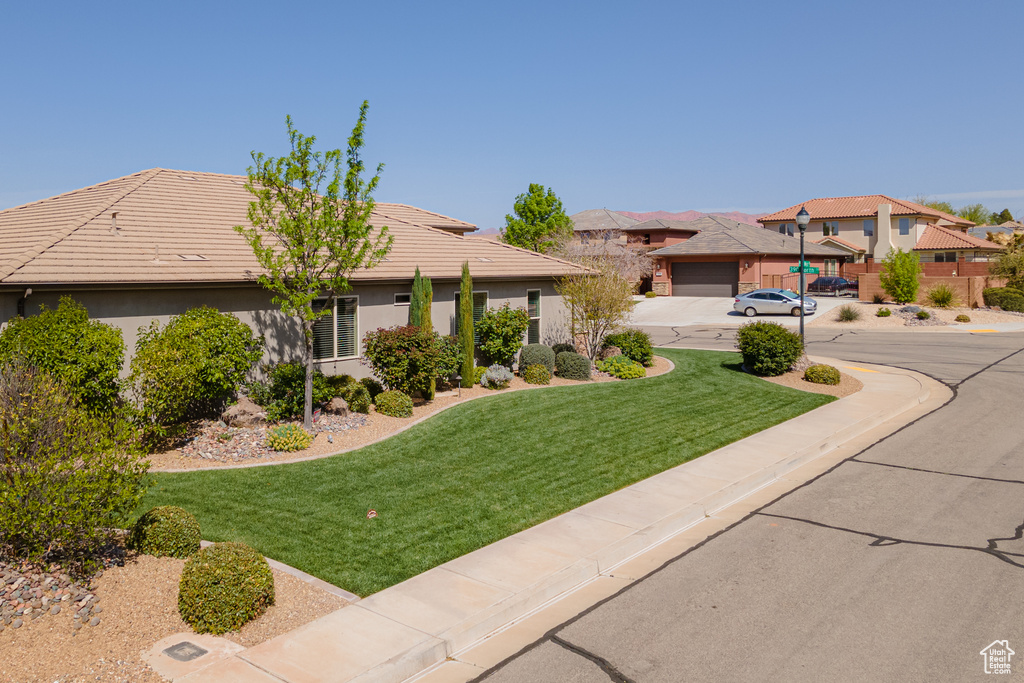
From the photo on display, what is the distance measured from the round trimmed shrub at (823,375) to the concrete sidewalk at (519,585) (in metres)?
7.74

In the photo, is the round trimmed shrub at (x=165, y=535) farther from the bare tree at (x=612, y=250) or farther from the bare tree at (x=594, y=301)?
the bare tree at (x=612, y=250)

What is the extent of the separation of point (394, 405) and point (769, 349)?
1206 cm

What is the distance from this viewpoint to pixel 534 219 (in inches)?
1834

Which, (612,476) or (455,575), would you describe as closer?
(455,575)

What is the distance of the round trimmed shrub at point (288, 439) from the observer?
45.2 ft

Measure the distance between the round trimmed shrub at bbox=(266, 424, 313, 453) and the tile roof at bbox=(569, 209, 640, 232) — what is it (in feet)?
169

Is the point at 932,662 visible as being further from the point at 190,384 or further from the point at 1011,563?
the point at 190,384

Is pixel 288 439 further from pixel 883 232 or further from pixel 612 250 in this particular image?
pixel 883 232

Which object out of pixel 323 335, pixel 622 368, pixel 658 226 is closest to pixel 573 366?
pixel 622 368

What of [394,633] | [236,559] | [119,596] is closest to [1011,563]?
[394,633]

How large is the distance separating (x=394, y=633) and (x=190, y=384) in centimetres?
803

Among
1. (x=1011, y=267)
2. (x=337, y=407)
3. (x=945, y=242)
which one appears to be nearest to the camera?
(x=337, y=407)

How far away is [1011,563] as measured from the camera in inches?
357

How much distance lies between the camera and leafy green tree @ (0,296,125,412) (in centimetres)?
1222
